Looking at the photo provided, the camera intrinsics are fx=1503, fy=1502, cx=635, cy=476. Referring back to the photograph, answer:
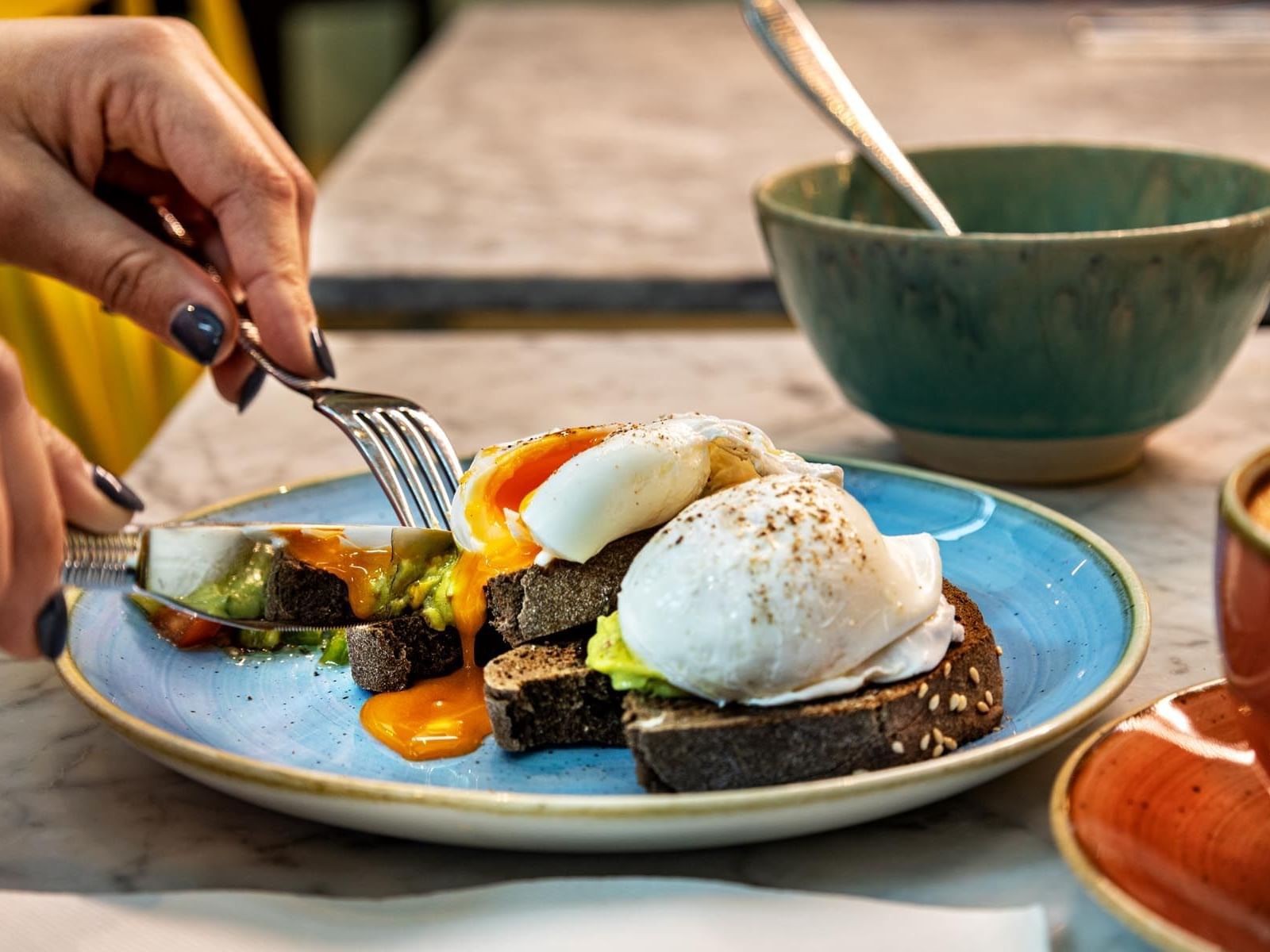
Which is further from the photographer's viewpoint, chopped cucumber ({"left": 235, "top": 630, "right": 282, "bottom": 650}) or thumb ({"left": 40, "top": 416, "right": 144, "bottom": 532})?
chopped cucumber ({"left": 235, "top": 630, "right": 282, "bottom": 650})

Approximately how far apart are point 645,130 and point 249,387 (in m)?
1.92

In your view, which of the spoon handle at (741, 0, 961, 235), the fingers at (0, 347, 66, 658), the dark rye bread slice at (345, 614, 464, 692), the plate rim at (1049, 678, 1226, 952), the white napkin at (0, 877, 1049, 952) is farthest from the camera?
the spoon handle at (741, 0, 961, 235)

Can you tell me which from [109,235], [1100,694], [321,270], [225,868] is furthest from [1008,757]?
[321,270]

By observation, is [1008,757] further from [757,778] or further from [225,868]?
[225,868]

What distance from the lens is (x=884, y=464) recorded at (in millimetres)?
1439

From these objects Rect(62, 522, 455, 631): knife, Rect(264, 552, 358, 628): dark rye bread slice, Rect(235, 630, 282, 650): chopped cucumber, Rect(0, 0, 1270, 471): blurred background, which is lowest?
Rect(0, 0, 1270, 471): blurred background

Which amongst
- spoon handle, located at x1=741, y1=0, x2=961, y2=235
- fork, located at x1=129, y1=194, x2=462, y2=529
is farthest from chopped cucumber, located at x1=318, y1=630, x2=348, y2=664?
spoon handle, located at x1=741, y1=0, x2=961, y2=235

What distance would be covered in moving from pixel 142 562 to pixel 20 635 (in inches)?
5.1

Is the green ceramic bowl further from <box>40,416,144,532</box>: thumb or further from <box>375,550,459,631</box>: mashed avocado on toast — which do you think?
<box>40,416,144,532</box>: thumb

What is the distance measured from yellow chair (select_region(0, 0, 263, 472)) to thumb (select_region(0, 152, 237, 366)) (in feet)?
3.46

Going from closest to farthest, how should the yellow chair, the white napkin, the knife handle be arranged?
the white napkin → the knife handle → the yellow chair

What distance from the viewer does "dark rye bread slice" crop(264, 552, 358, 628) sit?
1.14 meters

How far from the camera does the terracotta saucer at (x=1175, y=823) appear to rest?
74cm

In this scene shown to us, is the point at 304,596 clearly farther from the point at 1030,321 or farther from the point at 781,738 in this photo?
the point at 1030,321
